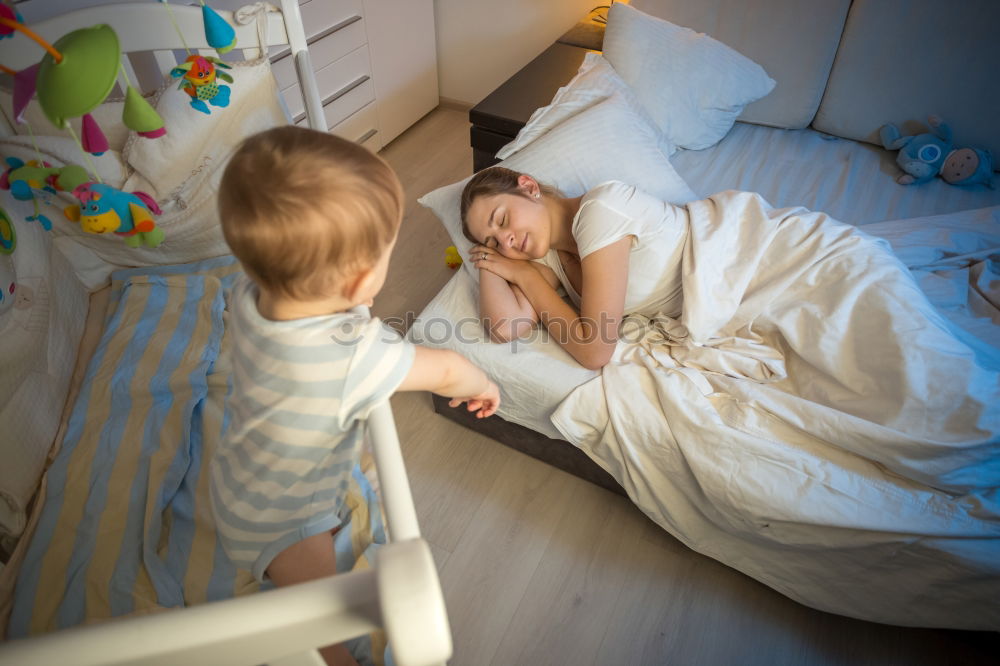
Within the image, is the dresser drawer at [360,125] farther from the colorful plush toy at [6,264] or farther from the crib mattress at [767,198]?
the colorful plush toy at [6,264]

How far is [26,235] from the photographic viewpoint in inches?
44.7

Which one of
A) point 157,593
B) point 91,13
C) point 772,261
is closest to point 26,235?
point 91,13

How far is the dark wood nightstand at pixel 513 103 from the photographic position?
5.54 ft

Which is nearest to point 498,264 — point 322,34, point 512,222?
point 512,222

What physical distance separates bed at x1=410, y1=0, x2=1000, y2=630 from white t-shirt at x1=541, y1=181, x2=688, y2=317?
0.09 metres

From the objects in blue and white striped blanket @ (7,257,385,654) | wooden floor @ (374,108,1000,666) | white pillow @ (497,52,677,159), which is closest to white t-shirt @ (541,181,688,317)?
white pillow @ (497,52,677,159)

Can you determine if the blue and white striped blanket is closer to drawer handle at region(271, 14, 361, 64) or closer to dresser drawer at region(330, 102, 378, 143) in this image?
drawer handle at region(271, 14, 361, 64)

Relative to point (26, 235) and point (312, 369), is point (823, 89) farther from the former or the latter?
point (26, 235)

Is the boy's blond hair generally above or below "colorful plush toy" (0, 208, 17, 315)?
above

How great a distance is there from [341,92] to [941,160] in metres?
2.05

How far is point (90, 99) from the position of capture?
617 mm

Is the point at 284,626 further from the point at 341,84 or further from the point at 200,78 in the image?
the point at 341,84

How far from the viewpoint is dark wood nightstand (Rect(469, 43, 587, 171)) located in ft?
5.54

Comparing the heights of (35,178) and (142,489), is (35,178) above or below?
above
